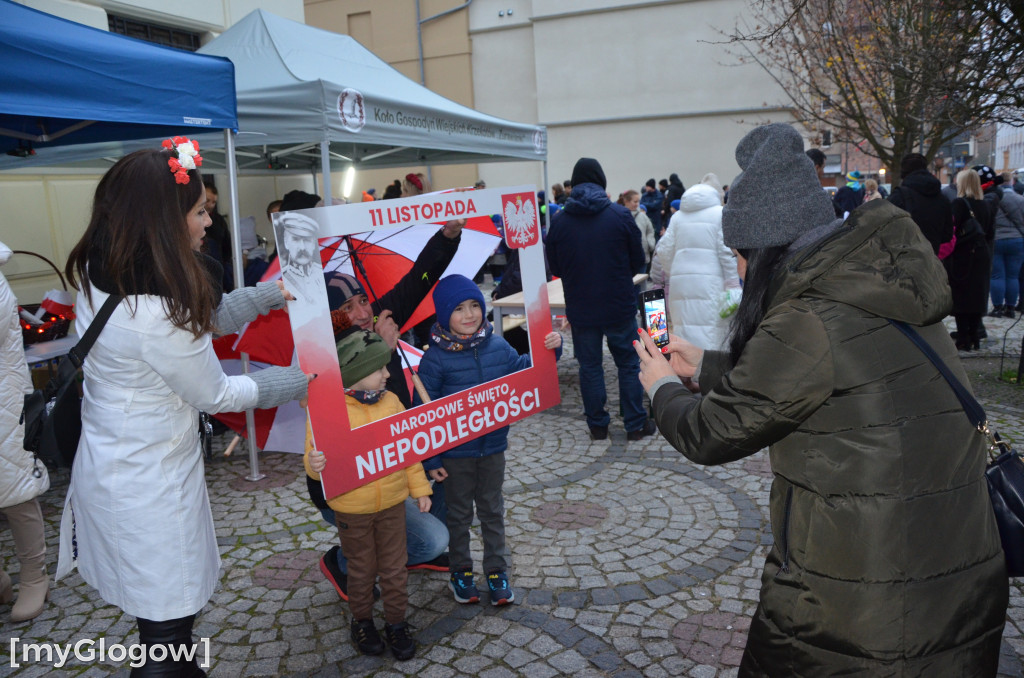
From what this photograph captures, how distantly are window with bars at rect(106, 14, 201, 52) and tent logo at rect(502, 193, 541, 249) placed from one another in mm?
7551

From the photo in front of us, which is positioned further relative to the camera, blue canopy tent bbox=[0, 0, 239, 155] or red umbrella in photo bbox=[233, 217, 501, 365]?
blue canopy tent bbox=[0, 0, 239, 155]

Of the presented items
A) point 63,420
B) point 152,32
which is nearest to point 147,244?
point 63,420

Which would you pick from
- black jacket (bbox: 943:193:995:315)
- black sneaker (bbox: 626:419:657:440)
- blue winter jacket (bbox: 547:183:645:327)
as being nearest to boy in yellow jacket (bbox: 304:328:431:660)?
blue winter jacket (bbox: 547:183:645:327)

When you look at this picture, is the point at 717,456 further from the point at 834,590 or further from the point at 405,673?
the point at 405,673

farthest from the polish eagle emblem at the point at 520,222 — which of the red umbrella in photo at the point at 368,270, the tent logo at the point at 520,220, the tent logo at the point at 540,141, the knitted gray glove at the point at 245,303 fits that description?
the tent logo at the point at 540,141

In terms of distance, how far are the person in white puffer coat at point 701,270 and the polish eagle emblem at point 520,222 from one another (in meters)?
2.95

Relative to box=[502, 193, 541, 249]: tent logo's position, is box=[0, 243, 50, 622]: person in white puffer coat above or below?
below

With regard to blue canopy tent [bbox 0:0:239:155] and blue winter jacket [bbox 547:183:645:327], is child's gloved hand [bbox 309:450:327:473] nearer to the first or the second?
blue canopy tent [bbox 0:0:239:155]

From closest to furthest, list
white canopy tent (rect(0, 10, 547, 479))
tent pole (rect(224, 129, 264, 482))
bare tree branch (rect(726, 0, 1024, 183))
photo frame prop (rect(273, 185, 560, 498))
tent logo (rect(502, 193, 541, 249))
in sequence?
photo frame prop (rect(273, 185, 560, 498)), tent logo (rect(502, 193, 541, 249)), tent pole (rect(224, 129, 264, 482)), white canopy tent (rect(0, 10, 547, 479)), bare tree branch (rect(726, 0, 1024, 183))

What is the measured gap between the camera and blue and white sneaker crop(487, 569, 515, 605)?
3.56 metres

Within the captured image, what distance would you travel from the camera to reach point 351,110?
19.4 feet

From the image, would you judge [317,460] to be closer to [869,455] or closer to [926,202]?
[869,455]

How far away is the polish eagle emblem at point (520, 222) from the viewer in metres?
3.50

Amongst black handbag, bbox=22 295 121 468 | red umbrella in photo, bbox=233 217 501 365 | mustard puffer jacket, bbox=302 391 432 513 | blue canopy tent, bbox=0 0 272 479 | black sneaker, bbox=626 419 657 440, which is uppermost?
blue canopy tent, bbox=0 0 272 479
